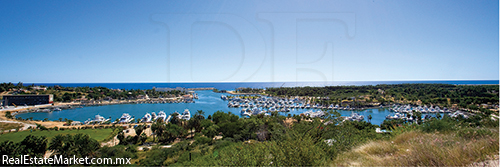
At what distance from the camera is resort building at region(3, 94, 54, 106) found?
108ft

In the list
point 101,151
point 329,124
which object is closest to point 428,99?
point 329,124

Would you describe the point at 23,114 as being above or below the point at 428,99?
below

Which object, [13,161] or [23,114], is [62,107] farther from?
[13,161]

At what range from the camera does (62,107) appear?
32.7m

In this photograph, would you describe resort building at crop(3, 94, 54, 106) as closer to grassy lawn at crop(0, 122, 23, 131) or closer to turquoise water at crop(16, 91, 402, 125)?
turquoise water at crop(16, 91, 402, 125)

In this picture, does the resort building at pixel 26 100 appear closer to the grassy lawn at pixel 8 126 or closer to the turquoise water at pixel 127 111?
the turquoise water at pixel 127 111

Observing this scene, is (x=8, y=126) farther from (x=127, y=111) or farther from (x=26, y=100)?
(x=26, y=100)

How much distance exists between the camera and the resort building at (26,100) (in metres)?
32.8

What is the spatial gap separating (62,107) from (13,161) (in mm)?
32735

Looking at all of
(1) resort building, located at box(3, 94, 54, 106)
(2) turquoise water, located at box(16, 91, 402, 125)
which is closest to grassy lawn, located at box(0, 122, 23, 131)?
(2) turquoise water, located at box(16, 91, 402, 125)

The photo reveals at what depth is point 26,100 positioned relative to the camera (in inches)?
1326

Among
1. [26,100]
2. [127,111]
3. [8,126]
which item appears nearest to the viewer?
[8,126]

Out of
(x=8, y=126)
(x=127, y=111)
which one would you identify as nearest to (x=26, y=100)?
(x=127, y=111)

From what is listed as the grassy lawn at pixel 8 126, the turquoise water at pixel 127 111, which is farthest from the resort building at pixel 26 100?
the grassy lawn at pixel 8 126
